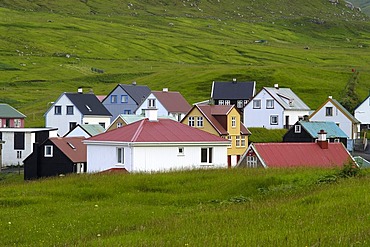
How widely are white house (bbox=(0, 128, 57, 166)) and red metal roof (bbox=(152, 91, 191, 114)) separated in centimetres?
2014

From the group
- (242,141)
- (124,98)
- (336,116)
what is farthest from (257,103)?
(242,141)

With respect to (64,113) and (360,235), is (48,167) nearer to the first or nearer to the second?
(64,113)

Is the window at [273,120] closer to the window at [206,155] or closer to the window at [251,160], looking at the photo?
the window at [206,155]

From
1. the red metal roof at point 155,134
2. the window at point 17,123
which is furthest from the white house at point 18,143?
the red metal roof at point 155,134

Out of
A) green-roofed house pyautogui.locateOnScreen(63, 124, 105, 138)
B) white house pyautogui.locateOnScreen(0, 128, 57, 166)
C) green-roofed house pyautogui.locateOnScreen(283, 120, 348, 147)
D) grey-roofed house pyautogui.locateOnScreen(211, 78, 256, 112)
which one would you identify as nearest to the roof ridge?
green-roofed house pyautogui.locateOnScreen(63, 124, 105, 138)

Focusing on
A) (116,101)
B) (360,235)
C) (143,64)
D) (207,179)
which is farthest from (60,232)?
(143,64)

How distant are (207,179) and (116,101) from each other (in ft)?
262

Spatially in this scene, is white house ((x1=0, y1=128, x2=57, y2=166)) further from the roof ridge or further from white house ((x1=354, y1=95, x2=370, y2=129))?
white house ((x1=354, y1=95, x2=370, y2=129))

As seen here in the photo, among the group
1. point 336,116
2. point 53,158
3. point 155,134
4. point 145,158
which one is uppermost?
point 336,116

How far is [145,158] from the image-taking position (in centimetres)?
5209

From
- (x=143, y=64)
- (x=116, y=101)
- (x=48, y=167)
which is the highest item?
(x=143, y=64)

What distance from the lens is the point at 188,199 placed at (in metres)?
29.0

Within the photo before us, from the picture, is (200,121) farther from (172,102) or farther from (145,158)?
(145,158)

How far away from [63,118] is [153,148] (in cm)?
4764
